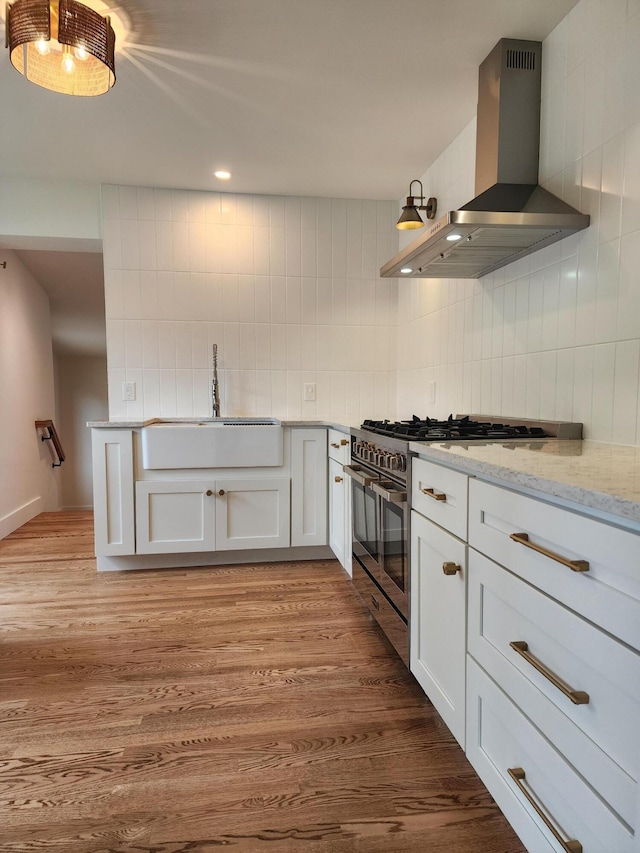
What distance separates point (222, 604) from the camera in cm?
246

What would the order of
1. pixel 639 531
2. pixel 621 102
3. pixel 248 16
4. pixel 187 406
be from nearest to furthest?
1. pixel 639 531
2. pixel 621 102
3. pixel 248 16
4. pixel 187 406

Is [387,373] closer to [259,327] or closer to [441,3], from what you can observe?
[259,327]

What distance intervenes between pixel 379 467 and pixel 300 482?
1.16 metres

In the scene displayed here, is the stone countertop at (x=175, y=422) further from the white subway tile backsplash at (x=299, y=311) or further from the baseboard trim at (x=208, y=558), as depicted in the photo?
the baseboard trim at (x=208, y=558)

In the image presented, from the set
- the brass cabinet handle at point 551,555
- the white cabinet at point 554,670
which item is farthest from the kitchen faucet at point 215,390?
the brass cabinet handle at point 551,555

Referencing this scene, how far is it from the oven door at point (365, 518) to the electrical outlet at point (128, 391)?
171 cm

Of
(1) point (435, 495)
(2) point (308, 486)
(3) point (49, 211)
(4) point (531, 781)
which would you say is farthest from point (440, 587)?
(3) point (49, 211)

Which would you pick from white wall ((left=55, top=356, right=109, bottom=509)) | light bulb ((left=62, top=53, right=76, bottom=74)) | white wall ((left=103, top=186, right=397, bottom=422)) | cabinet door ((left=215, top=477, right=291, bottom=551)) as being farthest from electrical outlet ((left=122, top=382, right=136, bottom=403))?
white wall ((left=55, top=356, right=109, bottom=509))

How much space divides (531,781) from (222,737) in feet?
3.00

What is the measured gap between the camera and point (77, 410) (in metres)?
6.43

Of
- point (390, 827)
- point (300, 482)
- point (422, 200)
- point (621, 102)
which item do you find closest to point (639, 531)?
point (390, 827)

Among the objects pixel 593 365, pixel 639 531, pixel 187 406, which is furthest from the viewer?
pixel 187 406

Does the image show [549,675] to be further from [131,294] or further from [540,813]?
[131,294]

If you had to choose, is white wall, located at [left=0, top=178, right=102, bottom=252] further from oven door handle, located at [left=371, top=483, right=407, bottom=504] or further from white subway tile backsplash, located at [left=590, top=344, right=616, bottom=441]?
white subway tile backsplash, located at [left=590, top=344, right=616, bottom=441]
